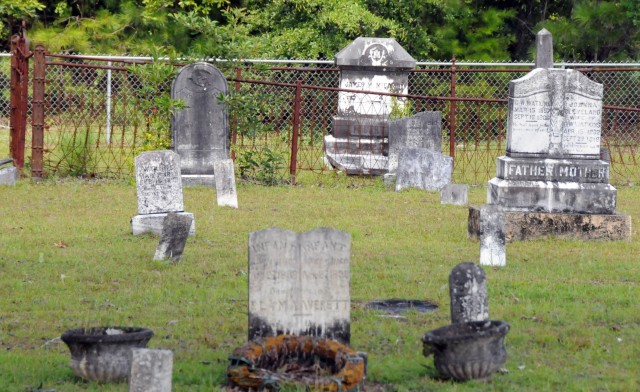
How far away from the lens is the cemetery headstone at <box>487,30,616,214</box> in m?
12.1

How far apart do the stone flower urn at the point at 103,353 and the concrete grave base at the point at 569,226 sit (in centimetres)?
646

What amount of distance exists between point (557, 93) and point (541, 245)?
5.74 ft

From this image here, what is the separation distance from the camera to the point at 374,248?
11.2m

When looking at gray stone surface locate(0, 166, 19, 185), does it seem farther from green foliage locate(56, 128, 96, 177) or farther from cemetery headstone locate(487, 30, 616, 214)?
cemetery headstone locate(487, 30, 616, 214)

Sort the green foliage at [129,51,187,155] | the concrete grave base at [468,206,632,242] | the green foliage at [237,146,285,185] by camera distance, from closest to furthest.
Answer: the concrete grave base at [468,206,632,242] → the green foliage at [129,51,187,155] → the green foliage at [237,146,285,185]

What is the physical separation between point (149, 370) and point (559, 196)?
7.61 meters

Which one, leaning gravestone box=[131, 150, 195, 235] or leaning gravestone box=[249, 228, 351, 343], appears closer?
leaning gravestone box=[249, 228, 351, 343]

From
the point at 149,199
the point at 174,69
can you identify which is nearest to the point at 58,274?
the point at 149,199

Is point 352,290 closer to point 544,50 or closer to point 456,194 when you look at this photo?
point 544,50

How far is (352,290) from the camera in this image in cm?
904

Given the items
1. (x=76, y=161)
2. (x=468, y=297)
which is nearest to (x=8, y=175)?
(x=76, y=161)

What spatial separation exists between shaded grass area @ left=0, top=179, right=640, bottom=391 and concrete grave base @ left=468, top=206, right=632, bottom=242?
0.21 metres

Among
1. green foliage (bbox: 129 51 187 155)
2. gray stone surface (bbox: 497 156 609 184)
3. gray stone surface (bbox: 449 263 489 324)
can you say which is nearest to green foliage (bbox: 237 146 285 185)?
green foliage (bbox: 129 51 187 155)

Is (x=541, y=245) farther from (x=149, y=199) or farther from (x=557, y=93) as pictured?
(x=149, y=199)
